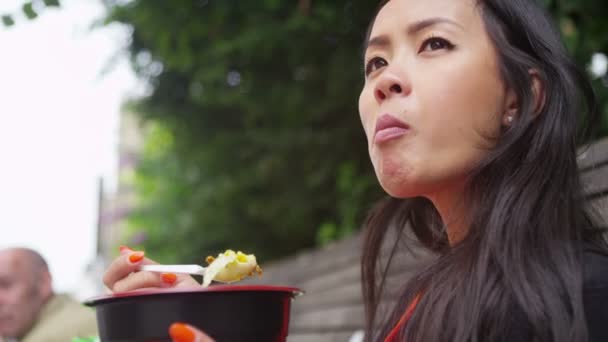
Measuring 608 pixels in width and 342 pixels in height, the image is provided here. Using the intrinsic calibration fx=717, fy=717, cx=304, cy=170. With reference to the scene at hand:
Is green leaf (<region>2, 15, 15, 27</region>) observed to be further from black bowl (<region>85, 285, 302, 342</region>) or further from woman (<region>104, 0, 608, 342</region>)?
black bowl (<region>85, 285, 302, 342</region>)

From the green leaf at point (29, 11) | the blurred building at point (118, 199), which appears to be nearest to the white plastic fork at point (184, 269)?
the green leaf at point (29, 11)

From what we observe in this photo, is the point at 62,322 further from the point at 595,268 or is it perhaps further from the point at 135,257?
the point at 595,268

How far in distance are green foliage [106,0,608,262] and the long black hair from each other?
1.99 metres

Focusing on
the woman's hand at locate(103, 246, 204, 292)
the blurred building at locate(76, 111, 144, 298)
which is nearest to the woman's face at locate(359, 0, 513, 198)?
the woman's hand at locate(103, 246, 204, 292)

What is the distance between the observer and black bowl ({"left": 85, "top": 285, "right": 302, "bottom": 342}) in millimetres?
1086

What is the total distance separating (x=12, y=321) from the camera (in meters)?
3.51

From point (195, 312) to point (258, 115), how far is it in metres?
5.72

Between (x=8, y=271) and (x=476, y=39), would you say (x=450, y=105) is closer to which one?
(x=476, y=39)

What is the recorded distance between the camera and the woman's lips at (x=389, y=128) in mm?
1332

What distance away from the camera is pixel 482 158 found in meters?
1.35

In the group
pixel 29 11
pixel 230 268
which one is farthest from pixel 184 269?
pixel 29 11

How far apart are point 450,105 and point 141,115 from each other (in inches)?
287

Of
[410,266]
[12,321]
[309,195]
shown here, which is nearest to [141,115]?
[309,195]

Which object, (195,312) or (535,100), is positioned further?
(535,100)
